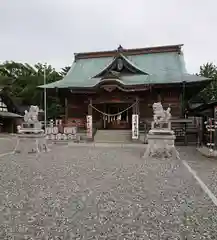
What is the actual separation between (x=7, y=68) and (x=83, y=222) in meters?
39.8

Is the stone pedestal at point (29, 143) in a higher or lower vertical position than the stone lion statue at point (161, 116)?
lower

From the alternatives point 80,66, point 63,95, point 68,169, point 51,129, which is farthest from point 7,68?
point 68,169

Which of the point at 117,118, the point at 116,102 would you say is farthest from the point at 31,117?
the point at 117,118

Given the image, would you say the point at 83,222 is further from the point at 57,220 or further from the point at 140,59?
the point at 140,59

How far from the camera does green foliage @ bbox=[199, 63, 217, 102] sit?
24958 millimetres

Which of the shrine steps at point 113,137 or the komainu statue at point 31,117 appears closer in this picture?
the komainu statue at point 31,117

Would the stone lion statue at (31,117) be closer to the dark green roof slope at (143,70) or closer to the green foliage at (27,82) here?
the dark green roof slope at (143,70)

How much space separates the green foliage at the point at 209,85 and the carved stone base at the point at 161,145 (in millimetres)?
15959

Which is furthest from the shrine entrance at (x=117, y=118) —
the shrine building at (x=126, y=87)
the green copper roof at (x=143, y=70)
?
the green copper roof at (x=143, y=70)

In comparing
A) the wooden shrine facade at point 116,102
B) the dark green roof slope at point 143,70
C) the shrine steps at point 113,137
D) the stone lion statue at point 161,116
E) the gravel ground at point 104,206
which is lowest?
the gravel ground at point 104,206

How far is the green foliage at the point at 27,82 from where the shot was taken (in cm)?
3169

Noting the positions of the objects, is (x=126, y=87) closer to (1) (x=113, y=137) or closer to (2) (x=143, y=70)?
(1) (x=113, y=137)

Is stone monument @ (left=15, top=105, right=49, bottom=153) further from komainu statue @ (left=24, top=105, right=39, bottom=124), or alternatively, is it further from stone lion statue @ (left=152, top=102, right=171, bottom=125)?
stone lion statue @ (left=152, top=102, right=171, bottom=125)

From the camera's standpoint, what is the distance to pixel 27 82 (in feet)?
118
